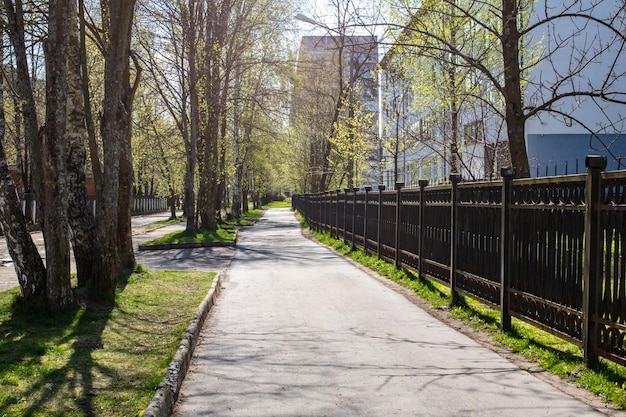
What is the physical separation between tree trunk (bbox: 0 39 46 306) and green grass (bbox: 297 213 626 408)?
5333 millimetres

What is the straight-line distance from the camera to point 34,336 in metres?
6.90

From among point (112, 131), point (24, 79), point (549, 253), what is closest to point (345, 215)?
point (112, 131)

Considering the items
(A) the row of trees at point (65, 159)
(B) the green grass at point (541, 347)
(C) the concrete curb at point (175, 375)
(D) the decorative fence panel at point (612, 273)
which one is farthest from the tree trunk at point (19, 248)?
(D) the decorative fence panel at point (612, 273)

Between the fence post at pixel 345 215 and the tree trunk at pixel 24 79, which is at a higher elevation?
the tree trunk at pixel 24 79

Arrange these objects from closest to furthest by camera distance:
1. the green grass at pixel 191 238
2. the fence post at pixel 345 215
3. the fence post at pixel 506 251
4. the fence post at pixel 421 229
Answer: the fence post at pixel 506 251, the fence post at pixel 421 229, the fence post at pixel 345 215, the green grass at pixel 191 238

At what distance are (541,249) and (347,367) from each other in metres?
2.35

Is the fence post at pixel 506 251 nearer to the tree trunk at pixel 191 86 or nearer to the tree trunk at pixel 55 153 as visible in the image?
the tree trunk at pixel 55 153

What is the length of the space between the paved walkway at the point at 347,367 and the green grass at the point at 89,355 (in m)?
0.39

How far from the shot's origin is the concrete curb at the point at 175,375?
461cm

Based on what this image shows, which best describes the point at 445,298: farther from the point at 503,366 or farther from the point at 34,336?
the point at 34,336

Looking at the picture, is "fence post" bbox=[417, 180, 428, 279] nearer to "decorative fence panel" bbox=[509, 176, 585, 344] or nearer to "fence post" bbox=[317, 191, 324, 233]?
"decorative fence panel" bbox=[509, 176, 585, 344]

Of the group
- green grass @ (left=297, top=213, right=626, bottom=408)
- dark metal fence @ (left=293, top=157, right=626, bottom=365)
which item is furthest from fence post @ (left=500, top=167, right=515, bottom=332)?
green grass @ (left=297, top=213, right=626, bottom=408)

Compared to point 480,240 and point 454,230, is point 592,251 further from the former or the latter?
point 454,230

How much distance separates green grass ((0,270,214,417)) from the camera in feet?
15.5
